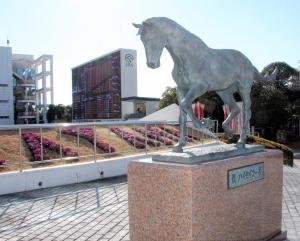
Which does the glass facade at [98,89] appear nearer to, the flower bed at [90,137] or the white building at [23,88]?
the white building at [23,88]

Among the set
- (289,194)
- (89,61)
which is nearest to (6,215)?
(289,194)

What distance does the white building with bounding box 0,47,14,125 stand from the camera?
53250 millimetres

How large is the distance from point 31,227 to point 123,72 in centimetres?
3720

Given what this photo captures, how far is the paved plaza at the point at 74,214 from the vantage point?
5.24 m

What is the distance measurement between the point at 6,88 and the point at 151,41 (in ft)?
180

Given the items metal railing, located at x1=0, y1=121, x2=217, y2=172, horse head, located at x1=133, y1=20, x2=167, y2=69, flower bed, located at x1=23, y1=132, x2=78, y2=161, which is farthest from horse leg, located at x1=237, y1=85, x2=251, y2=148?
flower bed, located at x1=23, y1=132, x2=78, y2=161

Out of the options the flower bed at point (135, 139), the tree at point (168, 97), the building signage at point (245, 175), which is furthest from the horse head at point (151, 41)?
the tree at point (168, 97)

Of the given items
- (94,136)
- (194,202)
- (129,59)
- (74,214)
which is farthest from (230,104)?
(129,59)

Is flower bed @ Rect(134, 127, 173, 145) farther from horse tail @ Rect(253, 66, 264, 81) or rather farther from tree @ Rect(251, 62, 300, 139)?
tree @ Rect(251, 62, 300, 139)

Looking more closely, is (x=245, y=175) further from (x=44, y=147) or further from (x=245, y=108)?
(x=44, y=147)

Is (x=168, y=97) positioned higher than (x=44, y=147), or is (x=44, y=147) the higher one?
(x=168, y=97)

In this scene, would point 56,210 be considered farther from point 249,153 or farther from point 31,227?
point 249,153

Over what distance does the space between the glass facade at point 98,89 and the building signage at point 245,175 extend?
37.5 metres

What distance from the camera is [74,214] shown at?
6203mm
